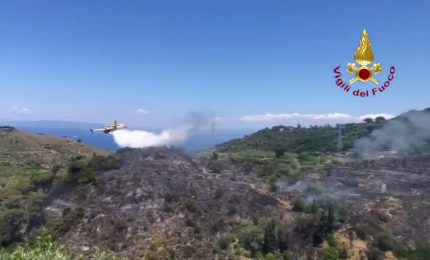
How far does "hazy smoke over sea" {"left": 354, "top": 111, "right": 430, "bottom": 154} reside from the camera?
9519cm

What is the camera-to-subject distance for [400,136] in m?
99.7

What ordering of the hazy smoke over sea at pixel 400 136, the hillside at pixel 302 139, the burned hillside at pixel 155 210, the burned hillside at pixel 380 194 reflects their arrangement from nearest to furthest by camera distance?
the burned hillside at pixel 155 210, the burned hillside at pixel 380 194, the hazy smoke over sea at pixel 400 136, the hillside at pixel 302 139

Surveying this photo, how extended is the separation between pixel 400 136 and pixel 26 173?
2945 inches

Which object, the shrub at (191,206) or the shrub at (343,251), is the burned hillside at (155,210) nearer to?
the shrub at (191,206)

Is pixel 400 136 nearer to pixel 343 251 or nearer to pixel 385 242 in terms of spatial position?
pixel 385 242

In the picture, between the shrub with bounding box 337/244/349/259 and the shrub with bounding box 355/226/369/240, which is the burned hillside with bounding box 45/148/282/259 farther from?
the shrub with bounding box 337/244/349/259

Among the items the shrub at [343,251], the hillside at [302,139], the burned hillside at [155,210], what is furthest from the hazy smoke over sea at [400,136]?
the shrub at [343,251]

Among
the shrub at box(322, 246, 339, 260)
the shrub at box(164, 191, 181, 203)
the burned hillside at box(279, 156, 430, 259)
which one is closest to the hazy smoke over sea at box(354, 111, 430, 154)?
the burned hillside at box(279, 156, 430, 259)

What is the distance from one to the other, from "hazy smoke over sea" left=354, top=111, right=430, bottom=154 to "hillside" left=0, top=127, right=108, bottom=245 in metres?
57.7

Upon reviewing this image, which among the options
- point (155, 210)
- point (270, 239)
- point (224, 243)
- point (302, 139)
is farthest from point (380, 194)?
point (302, 139)

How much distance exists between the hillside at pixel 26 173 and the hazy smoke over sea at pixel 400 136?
57.7 m

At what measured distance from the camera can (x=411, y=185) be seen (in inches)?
2606

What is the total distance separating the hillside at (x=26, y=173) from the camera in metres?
53.1

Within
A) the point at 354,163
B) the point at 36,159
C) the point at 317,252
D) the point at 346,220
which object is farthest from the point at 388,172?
the point at 36,159
